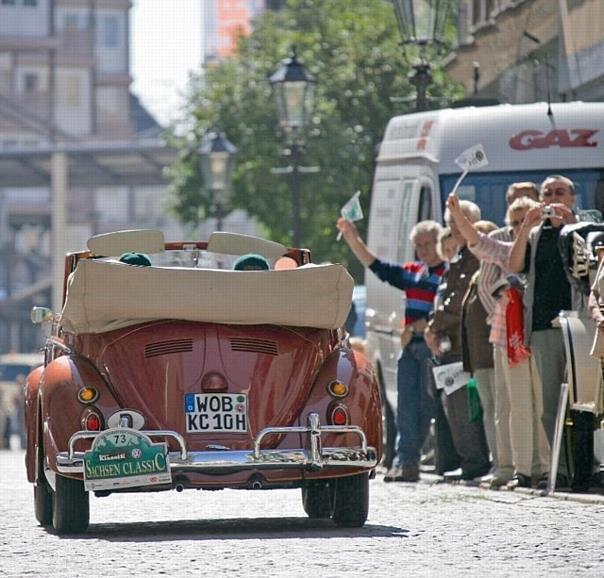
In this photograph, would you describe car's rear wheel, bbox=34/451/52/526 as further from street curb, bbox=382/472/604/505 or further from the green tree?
the green tree

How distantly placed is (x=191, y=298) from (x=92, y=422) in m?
0.81

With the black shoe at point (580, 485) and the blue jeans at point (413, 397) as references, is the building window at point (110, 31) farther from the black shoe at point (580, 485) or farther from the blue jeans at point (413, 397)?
the black shoe at point (580, 485)

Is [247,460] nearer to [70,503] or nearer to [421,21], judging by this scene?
[70,503]

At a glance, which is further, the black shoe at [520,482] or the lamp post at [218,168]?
the lamp post at [218,168]

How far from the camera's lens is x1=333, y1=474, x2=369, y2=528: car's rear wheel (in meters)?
12.1

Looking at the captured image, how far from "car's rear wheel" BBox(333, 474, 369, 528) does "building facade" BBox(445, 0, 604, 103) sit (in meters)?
11.9

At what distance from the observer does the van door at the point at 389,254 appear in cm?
1966

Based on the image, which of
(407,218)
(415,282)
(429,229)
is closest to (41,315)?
(429,229)

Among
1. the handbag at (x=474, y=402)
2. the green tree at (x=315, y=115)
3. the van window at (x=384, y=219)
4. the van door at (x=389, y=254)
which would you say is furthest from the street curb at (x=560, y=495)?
the green tree at (x=315, y=115)

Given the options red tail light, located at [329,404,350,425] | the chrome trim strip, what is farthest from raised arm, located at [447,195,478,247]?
the chrome trim strip

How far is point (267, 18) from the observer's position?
46969mm

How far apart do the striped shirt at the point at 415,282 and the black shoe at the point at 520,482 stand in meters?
2.52

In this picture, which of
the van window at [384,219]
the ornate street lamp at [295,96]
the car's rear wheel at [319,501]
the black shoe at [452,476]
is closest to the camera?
the car's rear wheel at [319,501]

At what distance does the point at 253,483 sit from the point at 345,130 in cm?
2729
